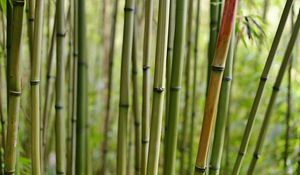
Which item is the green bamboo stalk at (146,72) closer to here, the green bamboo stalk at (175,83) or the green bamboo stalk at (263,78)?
the green bamboo stalk at (175,83)

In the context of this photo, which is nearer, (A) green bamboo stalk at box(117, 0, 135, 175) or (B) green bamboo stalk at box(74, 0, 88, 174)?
(A) green bamboo stalk at box(117, 0, 135, 175)

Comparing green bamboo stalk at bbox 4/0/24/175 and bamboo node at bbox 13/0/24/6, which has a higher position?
bamboo node at bbox 13/0/24/6

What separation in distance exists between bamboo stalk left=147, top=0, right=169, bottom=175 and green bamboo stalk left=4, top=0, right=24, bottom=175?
214 millimetres

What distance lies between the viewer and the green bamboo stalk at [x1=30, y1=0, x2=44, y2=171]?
67 centimetres

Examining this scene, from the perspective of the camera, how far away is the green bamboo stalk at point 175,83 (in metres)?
0.75

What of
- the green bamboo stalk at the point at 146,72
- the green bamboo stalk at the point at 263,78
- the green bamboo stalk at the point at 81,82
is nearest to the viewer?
the green bamboo stalk at the point at 146,72

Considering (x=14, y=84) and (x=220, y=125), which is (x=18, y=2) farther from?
(x=220, y=125)

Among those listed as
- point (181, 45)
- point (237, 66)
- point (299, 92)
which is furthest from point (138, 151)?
point (237, 66)

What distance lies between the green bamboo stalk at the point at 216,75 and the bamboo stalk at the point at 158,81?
0.26 ft

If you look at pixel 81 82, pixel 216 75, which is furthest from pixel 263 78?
pixel 81 82

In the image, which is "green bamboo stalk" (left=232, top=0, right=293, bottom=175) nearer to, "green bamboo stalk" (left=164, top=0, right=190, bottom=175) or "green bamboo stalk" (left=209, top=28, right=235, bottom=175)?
"green bamboo stalk" (left=209, top=28, right=235, bottom=175)

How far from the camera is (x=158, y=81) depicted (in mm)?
690

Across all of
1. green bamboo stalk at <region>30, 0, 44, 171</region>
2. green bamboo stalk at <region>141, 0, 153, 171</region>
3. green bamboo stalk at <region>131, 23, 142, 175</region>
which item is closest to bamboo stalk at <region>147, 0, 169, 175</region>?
green bamboo stalk at <region>141, 0, 153, 171</region>

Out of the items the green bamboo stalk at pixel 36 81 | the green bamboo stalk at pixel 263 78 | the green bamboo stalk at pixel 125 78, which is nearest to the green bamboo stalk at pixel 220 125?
the green bamboo stalk at pixel 263 78
